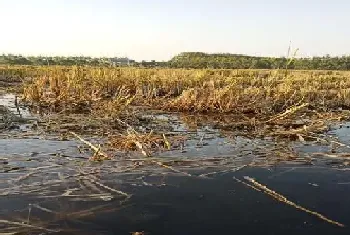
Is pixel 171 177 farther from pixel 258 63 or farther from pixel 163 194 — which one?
pixel 258 63

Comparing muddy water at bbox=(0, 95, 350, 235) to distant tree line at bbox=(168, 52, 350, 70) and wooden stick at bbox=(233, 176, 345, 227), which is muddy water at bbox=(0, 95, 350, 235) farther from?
distant tree line at bbox=(168, 52, 350, 70)

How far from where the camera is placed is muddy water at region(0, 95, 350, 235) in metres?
3.48

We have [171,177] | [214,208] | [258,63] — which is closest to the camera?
[214,208]

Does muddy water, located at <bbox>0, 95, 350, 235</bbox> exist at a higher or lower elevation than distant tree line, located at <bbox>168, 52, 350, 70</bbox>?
higher

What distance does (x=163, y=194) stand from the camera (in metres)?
4.27

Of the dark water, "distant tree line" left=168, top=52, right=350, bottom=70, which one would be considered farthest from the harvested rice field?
"distant tree line" left=168, top=52, right=350, bottom=70

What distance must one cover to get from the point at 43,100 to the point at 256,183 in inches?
361

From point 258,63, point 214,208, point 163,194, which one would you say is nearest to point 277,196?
point 214,208

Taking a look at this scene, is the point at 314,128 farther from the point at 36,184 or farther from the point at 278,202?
the point at 36,184

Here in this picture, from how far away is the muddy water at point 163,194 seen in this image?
137 inches

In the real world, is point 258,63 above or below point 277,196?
below

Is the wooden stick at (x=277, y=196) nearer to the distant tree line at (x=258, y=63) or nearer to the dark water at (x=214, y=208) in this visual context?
the dark water at (x=214, y=208)

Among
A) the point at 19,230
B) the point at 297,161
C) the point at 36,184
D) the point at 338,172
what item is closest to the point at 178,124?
the point at 297,161

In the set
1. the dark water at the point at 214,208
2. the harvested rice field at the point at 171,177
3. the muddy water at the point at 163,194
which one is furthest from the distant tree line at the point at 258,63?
the dark water at the point at 214,208
